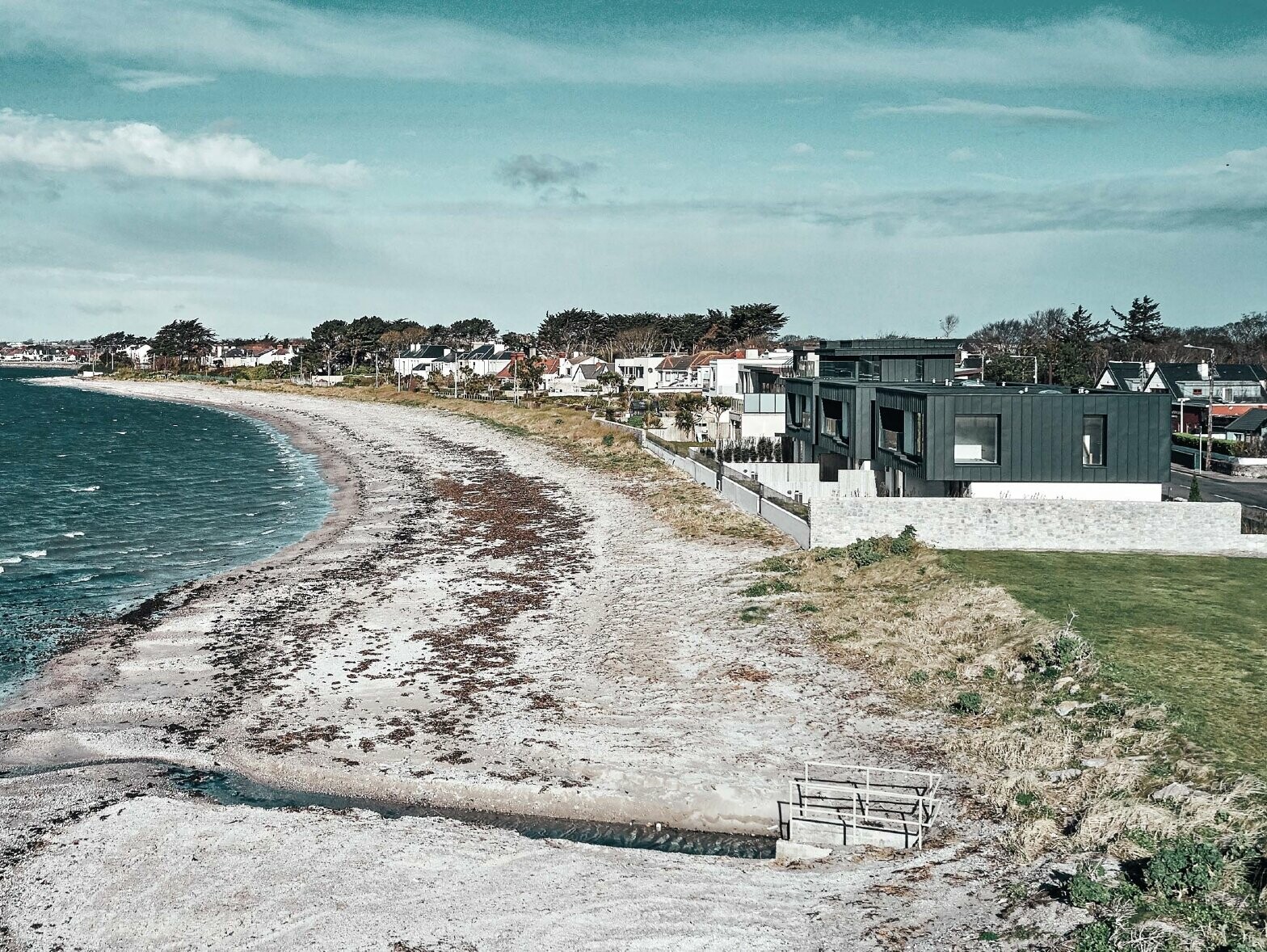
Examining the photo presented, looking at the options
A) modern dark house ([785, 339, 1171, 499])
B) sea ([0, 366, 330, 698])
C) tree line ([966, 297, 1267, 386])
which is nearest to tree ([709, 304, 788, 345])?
tree line ([966, 297, 1267, 386])

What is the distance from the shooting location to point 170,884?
17.7 m

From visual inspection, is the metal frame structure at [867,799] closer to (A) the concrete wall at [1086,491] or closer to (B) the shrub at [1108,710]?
(B) the shrub at [1108,710]

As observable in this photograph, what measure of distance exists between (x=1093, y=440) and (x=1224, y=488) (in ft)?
56.3

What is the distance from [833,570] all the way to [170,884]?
77.5 feet

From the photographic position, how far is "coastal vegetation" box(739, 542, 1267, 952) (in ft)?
52.1

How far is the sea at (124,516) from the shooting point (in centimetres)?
3706

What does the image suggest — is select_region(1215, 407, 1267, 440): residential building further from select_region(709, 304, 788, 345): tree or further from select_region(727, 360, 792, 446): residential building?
select_region(709, 304, 788, 345): tree

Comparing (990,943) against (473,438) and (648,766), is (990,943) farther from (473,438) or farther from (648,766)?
(473,438)

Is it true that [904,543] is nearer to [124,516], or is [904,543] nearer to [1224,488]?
[1224,488]

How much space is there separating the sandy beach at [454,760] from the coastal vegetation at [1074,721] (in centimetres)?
109

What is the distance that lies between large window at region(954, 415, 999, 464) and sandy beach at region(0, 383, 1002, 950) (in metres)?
9.48

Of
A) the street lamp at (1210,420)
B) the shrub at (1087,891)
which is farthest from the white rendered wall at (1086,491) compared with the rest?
the shrub at (1087,891)

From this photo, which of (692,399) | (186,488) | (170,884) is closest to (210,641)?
(170,884)

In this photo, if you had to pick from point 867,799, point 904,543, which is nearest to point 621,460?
point 904,543
